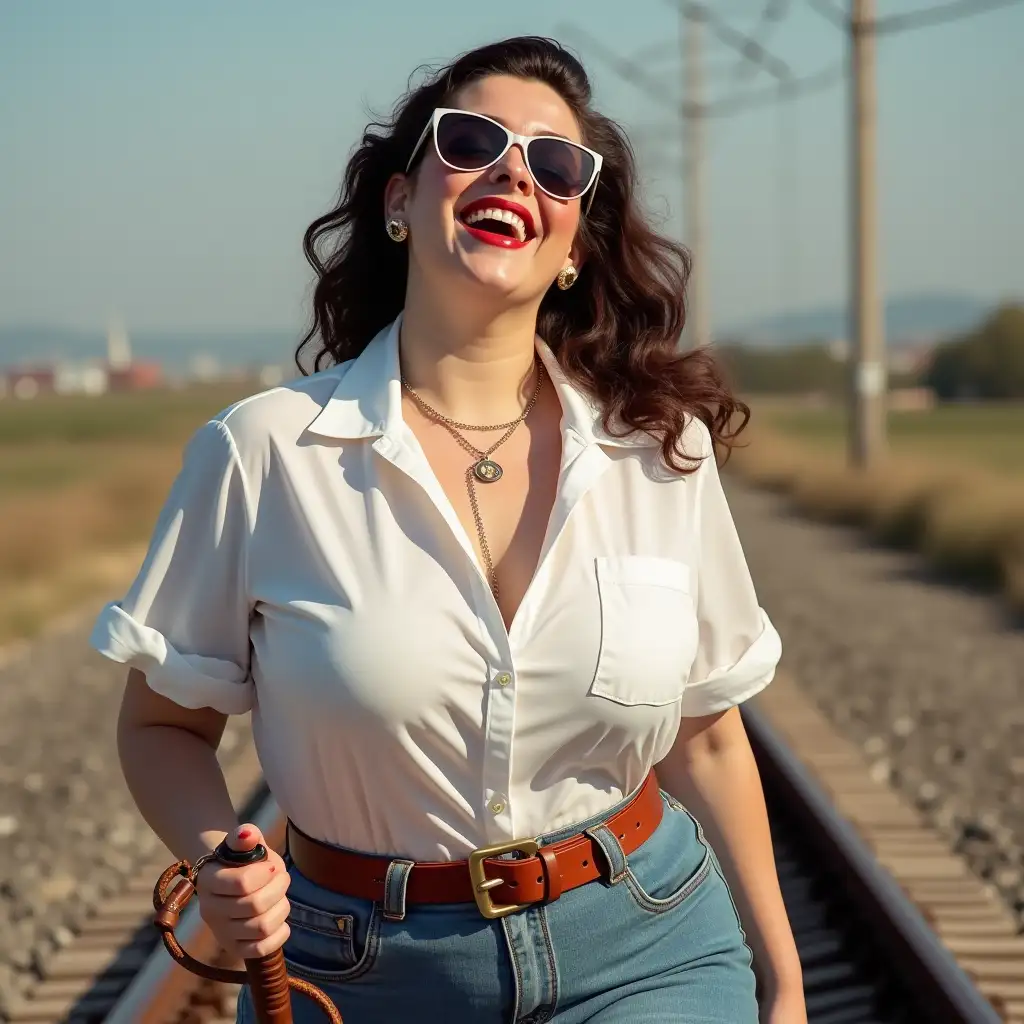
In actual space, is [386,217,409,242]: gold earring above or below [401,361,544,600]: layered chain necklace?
above

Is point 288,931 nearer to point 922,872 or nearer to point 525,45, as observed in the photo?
point 525,45

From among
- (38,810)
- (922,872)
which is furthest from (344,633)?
(38,810)

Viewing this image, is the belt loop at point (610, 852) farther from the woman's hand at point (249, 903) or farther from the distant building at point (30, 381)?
the distant building at point (30, 381)

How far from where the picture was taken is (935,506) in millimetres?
17422

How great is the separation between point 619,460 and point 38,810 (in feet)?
16.4

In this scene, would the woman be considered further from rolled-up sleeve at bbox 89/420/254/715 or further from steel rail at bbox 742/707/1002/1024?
steel rail at bbox 742/707/1002/1024

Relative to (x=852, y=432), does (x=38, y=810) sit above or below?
above

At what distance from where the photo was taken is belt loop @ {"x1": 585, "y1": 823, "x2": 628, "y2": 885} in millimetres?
2258

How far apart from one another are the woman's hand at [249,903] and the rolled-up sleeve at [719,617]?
76cm

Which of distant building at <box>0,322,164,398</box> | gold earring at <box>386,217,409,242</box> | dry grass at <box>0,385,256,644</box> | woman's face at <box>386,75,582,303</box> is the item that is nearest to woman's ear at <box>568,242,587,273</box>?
woman's face at <box>386,75,582,303</box>

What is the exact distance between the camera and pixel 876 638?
10805 millimetres

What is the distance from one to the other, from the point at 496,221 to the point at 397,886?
932 millimetres

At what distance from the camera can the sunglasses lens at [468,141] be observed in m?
2.40

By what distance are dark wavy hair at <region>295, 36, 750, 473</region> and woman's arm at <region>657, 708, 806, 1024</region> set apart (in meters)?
0.48
